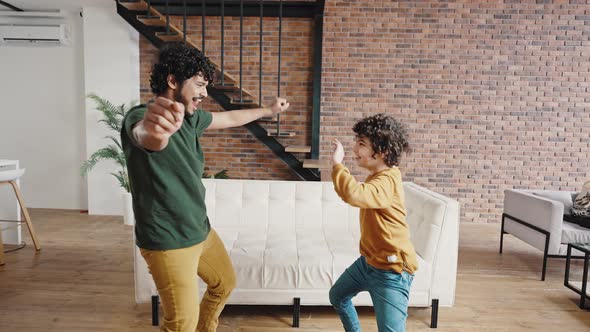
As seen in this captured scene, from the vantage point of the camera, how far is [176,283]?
1.37 meters

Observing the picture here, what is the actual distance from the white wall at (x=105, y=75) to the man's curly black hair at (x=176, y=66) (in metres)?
4.39

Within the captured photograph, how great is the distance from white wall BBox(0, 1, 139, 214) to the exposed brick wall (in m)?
0.55

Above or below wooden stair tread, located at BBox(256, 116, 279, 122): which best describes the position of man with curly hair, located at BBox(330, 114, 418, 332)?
below

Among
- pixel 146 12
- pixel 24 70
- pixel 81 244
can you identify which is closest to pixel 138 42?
pixel 146 12

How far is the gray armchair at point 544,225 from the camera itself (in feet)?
10.6

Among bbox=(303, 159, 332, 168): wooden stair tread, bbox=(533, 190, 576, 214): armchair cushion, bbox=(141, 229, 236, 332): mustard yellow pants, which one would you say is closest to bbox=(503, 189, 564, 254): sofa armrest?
bbox=(533, 190, 576, 214): armchair cushion

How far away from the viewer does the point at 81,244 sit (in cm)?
400

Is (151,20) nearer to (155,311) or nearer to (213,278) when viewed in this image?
(155,311)

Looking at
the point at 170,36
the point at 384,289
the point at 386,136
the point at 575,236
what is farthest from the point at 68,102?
the point at 575,236

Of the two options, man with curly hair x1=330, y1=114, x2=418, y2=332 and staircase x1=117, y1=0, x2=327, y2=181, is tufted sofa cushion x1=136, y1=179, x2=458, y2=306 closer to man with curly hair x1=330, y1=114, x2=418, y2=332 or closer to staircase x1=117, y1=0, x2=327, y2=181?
man with curly hair x1=330, y1=114, x2=418, y2=332

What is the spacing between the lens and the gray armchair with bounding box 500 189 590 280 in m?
3.24

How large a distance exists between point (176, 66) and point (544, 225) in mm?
3330

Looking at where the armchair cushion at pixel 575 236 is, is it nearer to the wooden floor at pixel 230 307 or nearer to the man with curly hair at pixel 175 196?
the wooden floor at pixel 230 307

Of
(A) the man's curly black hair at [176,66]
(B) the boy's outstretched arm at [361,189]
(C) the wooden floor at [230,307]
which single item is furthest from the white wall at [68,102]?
(B) the boy's outstretched arm at [361,189]
